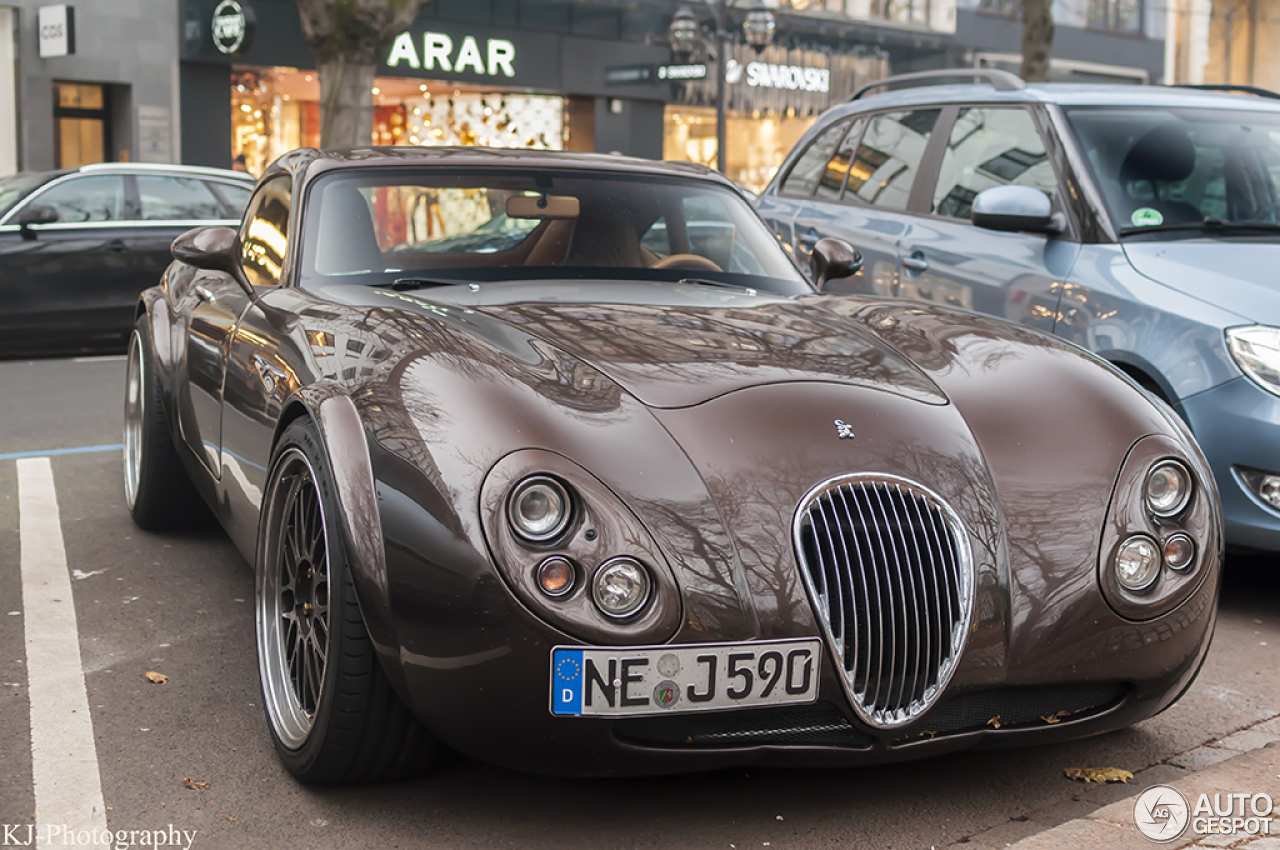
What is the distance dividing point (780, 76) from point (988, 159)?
25.5 meters

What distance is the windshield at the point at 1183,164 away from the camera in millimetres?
5738

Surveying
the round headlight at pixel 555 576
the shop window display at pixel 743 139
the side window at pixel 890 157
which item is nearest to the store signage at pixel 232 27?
the shop window display at pixel 743 139

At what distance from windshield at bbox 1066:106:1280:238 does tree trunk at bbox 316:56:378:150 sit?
39.7 ft

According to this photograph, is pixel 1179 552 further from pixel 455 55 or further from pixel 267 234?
pixel 455 55

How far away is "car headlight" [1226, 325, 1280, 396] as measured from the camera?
15.3ft

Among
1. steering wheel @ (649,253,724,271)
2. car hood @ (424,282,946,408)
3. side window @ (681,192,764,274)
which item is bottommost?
car hood @ (424,282,946,408)

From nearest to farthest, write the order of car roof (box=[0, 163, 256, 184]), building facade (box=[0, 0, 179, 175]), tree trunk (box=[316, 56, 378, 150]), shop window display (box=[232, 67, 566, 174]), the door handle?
1. the door handle
2. car roof (box=[0, 163, 256, 184])
3. tree trunk (box=[316, 56, 378, 150])
4. building facade (box=[0, 0, 179, 175])
5. shop window display (box=[232, 67, 566, 174])

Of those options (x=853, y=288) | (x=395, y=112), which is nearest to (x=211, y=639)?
(x=853, y=288)

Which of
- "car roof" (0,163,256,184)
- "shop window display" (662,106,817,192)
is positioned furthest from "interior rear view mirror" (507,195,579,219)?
"shop window display" (662,106,817,192)

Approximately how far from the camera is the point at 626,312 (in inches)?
142

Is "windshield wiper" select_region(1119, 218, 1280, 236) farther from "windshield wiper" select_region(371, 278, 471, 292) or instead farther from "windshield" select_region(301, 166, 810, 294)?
"windshield wiper" select_region(371, 278, 471, 292)

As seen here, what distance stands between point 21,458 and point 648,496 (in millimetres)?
5113

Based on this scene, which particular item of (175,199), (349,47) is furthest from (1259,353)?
(349,47)

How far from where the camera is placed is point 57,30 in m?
20.5
